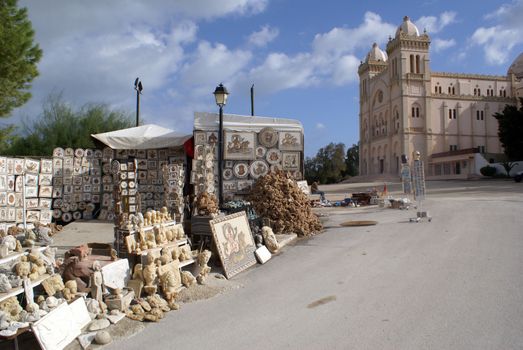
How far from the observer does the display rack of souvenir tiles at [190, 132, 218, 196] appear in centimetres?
965

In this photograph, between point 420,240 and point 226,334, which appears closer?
point 226,334

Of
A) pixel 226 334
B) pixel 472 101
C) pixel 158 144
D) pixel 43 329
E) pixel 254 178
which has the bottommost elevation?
pixel 226 334

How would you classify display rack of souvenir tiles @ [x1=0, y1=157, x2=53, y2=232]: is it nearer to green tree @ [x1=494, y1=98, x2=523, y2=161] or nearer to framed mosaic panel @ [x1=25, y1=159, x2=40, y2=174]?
framed mosaic panel @ [x1=25, y1=159, x2=40, y2=174]

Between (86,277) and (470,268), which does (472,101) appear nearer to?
(470,268)

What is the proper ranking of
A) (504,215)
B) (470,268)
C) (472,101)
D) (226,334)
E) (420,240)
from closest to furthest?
(226,334), (470,268), (420,240), (504,215), (472,101)

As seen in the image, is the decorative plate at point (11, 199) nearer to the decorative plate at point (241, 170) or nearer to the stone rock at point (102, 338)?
the decorative plate at point (241, 170)

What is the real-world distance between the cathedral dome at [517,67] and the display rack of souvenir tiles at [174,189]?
2665 inches

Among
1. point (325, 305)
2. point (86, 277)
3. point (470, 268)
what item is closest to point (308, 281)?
point (325, 305)

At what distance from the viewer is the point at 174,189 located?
965cm

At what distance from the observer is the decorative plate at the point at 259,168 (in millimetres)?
11445

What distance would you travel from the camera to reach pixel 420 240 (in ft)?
28.5

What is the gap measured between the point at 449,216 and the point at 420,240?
340 centimetres

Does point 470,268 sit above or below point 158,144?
below

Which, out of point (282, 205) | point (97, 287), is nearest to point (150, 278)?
point (97, 287)
